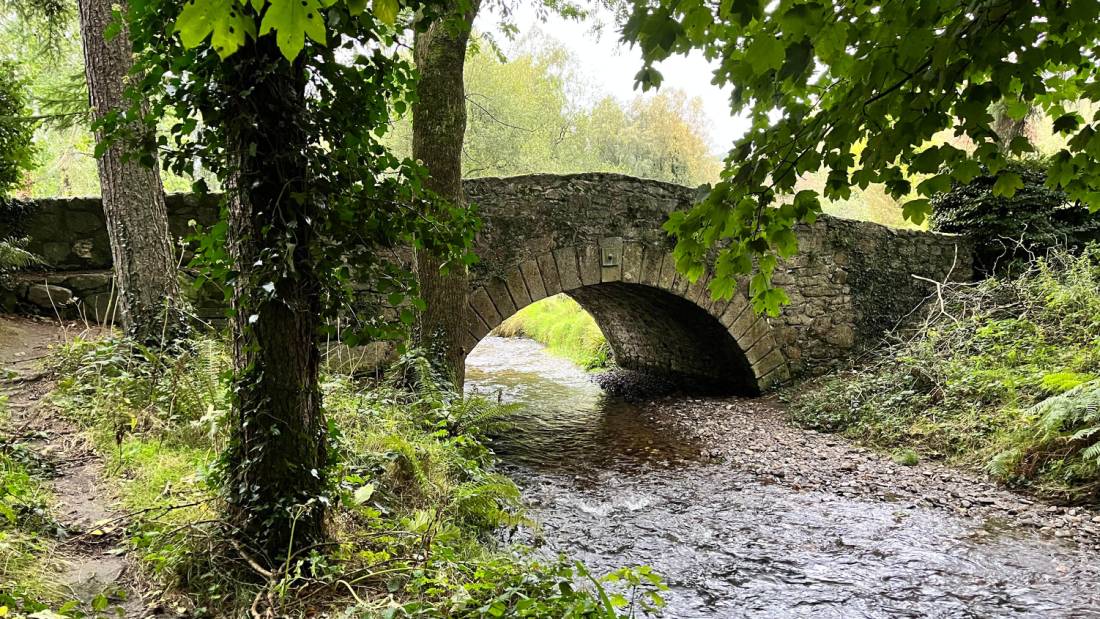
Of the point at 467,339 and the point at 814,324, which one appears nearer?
the point at 467,339

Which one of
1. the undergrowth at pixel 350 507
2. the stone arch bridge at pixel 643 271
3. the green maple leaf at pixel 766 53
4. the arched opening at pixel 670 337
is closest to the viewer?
the green maple leaf at pixel 766 53

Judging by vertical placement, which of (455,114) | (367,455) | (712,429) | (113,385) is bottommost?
(712,429)

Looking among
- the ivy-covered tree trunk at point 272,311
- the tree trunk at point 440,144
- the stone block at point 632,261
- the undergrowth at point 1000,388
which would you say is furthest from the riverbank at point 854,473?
the ivy-covered tree trunk at point 272,311

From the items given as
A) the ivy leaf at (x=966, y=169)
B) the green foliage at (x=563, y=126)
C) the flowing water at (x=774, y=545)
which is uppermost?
the green foliage at (x=563, y=126)

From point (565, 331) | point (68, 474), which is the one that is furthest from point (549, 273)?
point (565, 331)

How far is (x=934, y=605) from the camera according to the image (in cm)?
328

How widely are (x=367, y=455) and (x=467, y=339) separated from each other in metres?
3.26

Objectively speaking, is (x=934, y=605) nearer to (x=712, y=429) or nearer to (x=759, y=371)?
(x=712, y=429)

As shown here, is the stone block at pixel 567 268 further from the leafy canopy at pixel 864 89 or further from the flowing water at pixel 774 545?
the leafy canopy at pixel 864 89

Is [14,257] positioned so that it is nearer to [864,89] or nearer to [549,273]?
[549,273]

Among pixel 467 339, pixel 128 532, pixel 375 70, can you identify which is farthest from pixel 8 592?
pixel 467 339

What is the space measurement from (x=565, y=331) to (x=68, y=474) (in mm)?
12850

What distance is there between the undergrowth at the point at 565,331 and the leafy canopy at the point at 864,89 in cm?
1080

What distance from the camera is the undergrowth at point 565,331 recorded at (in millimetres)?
13613
